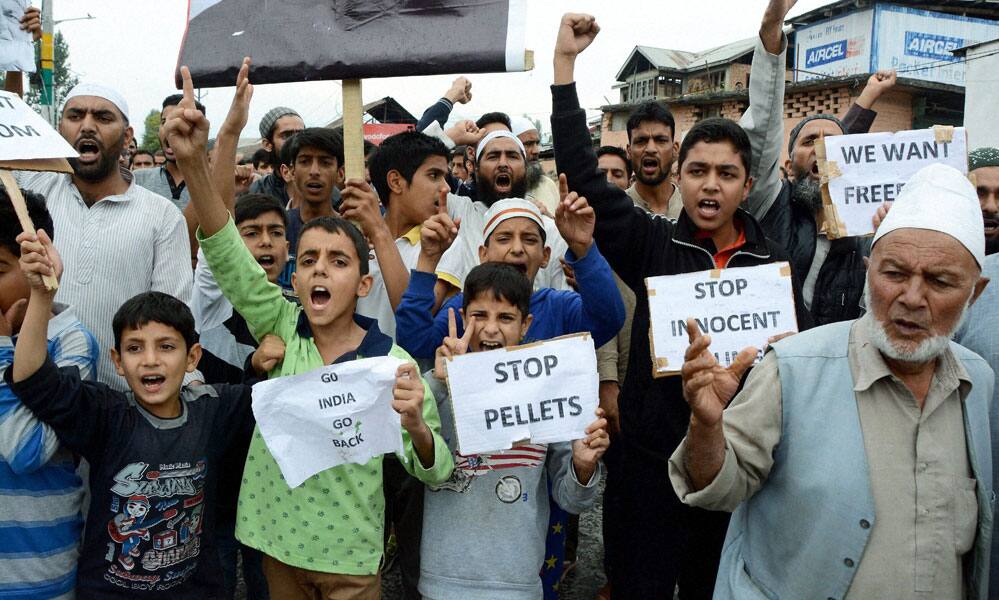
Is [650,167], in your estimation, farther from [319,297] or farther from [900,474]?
[900,474]

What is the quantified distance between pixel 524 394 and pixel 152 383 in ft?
4.72

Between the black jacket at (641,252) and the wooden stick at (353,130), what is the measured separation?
88 centimetres

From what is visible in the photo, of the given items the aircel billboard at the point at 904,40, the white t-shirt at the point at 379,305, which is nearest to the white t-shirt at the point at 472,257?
the white t-shirt at the point at 379,305

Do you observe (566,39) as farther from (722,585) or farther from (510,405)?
(722,585)

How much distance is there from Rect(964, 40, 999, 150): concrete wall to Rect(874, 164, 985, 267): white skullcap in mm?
20906

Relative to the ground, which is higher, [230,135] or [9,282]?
[230,135]

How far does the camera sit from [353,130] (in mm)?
3396

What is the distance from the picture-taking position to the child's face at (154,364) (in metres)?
2.86

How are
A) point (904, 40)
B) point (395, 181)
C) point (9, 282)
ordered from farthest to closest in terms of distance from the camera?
point (904, 40) < point (395, 181) < point (9, 282)

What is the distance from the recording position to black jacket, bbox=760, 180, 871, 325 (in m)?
3.75

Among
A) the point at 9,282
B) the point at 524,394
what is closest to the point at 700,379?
the point at 524,394

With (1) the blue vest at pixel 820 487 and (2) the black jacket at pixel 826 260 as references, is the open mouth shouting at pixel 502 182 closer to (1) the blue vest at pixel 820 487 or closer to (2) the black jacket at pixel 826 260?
(2) the black jacket at pixel 826 260

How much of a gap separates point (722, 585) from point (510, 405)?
36.8 inches

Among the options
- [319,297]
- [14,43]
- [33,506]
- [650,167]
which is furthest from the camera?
[650,167]
